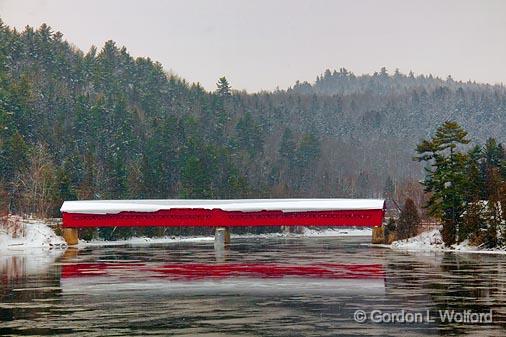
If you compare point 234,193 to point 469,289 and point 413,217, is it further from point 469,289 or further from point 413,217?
point 469,289

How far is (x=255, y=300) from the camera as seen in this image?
95.2 ft

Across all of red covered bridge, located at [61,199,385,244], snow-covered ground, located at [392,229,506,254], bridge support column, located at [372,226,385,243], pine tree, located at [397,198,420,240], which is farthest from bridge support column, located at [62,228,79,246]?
pine tree, located at [397,198,420,240]

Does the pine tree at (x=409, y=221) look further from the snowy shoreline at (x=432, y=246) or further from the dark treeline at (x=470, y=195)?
the dark treeline at (x=470, y=195)

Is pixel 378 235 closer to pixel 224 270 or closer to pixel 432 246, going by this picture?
pixel 432 246

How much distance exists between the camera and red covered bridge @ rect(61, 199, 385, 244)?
8500cm

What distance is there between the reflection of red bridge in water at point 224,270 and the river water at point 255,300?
0.18ft

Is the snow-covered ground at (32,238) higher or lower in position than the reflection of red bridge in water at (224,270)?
higher

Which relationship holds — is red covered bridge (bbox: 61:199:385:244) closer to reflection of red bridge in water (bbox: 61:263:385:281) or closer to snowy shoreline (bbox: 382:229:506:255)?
snowy shoreline (bbox: 382:229:506:255)

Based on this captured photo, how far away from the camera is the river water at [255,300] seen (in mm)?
22562

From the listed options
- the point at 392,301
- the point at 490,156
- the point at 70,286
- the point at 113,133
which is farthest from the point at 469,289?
the point at 113,133

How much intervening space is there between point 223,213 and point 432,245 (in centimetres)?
2246

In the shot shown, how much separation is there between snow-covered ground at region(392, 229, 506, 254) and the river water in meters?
19.4

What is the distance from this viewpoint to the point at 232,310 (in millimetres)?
26297

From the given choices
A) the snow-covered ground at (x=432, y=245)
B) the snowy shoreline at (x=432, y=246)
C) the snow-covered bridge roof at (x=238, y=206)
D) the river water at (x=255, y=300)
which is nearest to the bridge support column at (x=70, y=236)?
the snow-covered bridge roof at (x=238, y=206)
